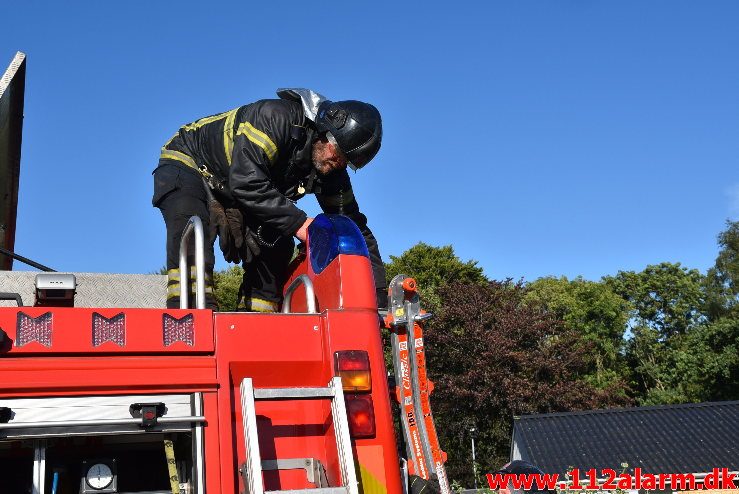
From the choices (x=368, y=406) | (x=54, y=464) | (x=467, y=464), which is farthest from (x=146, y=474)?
(x=467, y=464)

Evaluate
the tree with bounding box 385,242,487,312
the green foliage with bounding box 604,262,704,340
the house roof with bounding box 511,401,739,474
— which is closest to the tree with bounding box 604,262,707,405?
the green foliage with bounding box 604,262,704,340

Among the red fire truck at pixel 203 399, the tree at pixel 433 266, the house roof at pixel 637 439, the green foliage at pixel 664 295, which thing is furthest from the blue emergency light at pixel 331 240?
the green foliage at pixel 664 295

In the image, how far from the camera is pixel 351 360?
11.1ft

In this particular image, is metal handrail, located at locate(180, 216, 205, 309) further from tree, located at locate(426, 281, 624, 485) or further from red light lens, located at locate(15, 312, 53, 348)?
tree, located at locate(426, 281, 624, 485)

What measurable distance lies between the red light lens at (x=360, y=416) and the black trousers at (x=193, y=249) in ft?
3.56

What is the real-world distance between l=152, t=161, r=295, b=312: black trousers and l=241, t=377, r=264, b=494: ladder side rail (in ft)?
3.51

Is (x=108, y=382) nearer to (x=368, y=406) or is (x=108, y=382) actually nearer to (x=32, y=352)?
(x=32, y=352)

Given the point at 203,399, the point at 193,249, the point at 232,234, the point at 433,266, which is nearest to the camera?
the point at 203,399

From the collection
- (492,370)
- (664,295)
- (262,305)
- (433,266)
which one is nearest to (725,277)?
(664,295)

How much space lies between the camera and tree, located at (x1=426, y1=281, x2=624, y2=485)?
3019cm

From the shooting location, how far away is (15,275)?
180 inches

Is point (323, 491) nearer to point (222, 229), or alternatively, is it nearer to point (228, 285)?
point (222, 229)

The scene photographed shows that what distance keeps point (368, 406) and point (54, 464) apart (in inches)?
47.7

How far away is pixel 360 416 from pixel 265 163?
5.68ft
